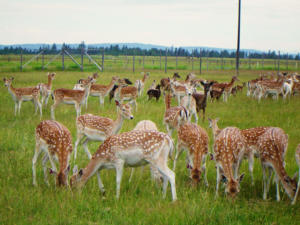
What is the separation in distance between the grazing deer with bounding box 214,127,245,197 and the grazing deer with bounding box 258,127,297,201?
1.32ft

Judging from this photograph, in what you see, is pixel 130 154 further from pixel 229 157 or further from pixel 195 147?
pixel 229 157

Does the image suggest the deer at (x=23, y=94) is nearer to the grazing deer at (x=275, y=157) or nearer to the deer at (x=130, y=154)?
the deer at (x=130, y=154)

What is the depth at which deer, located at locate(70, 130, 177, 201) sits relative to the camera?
6.08m

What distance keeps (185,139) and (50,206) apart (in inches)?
126

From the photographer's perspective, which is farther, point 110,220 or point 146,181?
point 146,181

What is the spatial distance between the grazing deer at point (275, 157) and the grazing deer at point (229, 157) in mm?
401

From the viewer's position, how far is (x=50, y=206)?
552cm

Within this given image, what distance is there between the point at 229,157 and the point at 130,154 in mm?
1721

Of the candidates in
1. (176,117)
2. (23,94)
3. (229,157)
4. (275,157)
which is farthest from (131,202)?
(23,94)

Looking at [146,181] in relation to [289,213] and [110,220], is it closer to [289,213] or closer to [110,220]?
[110,220]

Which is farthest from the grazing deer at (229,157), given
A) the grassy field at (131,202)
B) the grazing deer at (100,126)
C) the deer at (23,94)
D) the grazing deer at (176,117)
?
the deer at (23,94)

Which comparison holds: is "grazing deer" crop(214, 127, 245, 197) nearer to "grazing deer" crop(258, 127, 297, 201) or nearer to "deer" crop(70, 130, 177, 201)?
"grazing deer" crop(258, 127, 297, 201)

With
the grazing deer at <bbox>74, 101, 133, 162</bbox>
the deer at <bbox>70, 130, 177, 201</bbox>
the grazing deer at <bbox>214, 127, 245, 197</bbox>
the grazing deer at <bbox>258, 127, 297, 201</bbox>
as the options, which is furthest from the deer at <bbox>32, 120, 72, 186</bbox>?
the grazing deer at <bbox>258, 127, 297, 201</bbox>

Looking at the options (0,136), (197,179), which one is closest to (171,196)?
(197,179)
